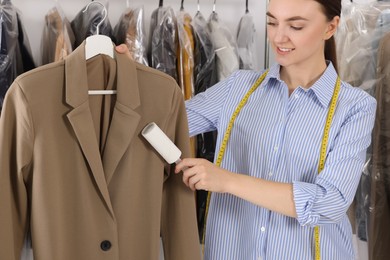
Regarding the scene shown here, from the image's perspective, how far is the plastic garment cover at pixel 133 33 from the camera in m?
2.13

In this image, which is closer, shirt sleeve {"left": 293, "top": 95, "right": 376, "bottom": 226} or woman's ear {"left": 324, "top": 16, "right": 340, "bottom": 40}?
shirt sleeve {"left": 293, "top": 95, "right": 376, "bottom": 226}

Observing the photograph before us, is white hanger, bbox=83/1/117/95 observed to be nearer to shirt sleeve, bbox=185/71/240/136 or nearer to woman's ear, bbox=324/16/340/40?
shirt sleeve, bbox=185/71/240/136

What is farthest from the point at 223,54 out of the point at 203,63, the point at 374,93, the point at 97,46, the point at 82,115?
the point at 82,115

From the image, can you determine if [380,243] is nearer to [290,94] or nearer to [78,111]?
[290,94]

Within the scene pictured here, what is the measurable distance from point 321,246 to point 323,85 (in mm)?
470

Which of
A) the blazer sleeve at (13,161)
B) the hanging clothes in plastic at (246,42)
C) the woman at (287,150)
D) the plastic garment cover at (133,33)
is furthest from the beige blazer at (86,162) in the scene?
the hanging clothes in plastic at (246,42)

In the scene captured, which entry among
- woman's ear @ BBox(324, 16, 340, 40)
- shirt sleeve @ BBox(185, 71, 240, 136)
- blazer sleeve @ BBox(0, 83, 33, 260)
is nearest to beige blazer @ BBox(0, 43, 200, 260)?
blazer sleeve @ BBox(0, 83, 33, 260)

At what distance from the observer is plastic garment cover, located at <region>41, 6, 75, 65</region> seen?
2.03m

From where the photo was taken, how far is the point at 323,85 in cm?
169

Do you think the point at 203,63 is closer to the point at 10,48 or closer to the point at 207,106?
the point at 207,106

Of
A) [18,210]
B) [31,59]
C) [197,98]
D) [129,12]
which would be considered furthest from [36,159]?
[129,12]

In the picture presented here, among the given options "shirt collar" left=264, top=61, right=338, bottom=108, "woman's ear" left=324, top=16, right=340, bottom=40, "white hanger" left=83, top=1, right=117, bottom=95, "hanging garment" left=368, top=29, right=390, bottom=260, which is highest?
"white hanger" left=83, top=1, right=117, bottom=95

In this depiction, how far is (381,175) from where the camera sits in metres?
2.20

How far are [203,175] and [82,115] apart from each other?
0.35 m
